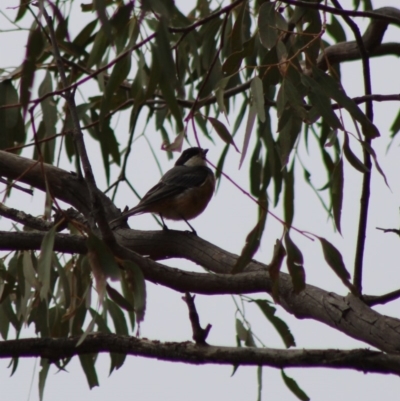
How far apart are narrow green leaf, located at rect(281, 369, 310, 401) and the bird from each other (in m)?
1.44

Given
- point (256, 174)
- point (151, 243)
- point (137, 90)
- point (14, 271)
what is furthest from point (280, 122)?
point (14, 271)

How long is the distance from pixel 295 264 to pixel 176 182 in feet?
7.04

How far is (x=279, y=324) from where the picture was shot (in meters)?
2.82

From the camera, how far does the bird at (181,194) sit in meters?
4.09

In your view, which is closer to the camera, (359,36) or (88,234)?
(88,234)

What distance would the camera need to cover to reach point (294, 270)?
216cm

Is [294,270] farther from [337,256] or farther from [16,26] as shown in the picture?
[16,26]

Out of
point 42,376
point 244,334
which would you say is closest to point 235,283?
point 244,334

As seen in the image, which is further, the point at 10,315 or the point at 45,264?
the point at 10,315

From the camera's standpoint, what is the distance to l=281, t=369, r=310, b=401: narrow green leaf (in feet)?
8.65

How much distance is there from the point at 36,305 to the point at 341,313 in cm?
120

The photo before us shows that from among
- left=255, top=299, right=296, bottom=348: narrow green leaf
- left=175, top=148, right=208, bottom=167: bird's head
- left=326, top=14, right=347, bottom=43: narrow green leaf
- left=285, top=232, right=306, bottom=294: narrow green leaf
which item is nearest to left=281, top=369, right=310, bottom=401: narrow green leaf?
left=255, top=299, right=296, bottom=348: narrow green leaf

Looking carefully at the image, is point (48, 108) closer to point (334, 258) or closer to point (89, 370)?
point (89, 370)

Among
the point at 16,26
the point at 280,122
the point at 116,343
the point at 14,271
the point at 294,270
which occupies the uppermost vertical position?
the point at 16,26
